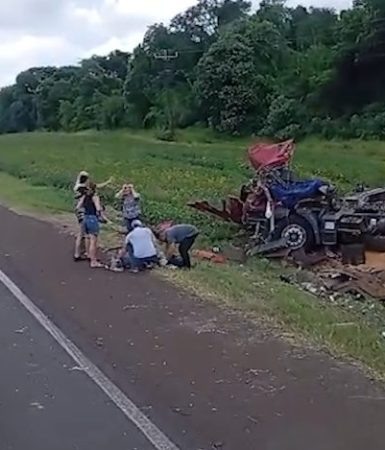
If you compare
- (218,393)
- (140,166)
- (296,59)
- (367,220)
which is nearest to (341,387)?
(218,393)

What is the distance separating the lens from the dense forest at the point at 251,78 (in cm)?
6034

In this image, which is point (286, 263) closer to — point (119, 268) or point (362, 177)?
point (119, 268)

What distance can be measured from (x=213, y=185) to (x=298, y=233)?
1276 centimetres

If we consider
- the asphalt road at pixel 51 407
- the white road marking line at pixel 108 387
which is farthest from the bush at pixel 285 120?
the asphalt road at pixel 51 407

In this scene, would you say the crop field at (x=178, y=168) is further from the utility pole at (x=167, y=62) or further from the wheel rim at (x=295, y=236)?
the utility pole at (x=167, y=62)

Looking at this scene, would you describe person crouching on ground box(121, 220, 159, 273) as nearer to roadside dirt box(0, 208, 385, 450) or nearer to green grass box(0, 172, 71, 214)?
roadside dirt box(0, 208, 385, 450)

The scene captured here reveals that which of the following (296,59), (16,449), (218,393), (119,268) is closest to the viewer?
(16,449)

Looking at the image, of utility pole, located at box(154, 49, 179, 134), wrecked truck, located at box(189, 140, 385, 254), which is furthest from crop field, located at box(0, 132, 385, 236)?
utility pole, located at box(154, 49, 179, 134)

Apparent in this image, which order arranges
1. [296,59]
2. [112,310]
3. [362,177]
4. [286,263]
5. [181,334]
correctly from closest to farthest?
[181,334], [112,310], [286,263], [362,177], [296,59]

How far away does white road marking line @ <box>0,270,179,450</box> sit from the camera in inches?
284

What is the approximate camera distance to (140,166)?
144 feet

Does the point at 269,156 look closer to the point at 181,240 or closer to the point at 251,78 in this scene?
the point at 181,240

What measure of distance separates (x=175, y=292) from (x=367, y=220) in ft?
25.0

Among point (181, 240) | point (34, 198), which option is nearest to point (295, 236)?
point (181, 240)
